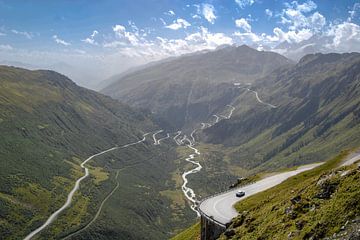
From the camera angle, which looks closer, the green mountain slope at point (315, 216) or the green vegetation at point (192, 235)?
the green mountain slope at point (315, 216)

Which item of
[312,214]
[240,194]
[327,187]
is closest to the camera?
[312,214]

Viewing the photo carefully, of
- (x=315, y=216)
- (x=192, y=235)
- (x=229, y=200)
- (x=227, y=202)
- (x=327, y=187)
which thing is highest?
(x=327, y=187)

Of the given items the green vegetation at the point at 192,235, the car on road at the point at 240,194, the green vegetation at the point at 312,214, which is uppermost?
the green vegetation at the point at 312,214

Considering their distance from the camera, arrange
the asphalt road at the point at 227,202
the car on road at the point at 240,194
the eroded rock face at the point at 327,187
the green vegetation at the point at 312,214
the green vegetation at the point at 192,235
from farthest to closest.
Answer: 1. the green vegetation at the point at 192,235
2. the car on road at the point at 240,194
3. the asphalt road at the point at 227,202
4. the eroded rock face at the point at 327,187
5. the green vegetation at the point at 312,214

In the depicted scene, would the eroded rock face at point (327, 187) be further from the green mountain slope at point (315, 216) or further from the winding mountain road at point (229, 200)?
the winding mountain road at point (229, 200)

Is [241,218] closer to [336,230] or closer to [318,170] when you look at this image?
[336,230]

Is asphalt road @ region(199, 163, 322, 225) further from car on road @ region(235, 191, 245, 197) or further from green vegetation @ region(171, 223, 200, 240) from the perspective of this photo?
green vegetation @ region(171, 223, 200, 240)

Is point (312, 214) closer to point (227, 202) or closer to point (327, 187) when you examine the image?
point (327, 187)

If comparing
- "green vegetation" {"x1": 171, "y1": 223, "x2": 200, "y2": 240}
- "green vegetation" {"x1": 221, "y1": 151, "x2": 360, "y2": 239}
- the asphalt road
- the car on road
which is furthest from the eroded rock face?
"green vegetation" {"x1": 171, "y1": 223, "x2": 200, "y2": 240}

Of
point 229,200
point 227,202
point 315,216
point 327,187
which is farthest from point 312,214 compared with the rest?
point 229,200

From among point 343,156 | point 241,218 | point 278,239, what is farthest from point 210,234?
point 343,156

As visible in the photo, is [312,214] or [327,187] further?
[327,187]

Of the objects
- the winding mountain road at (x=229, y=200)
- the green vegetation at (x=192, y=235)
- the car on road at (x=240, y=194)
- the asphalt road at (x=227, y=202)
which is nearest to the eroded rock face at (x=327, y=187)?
the winding mountain road at (x=229, y=200)
